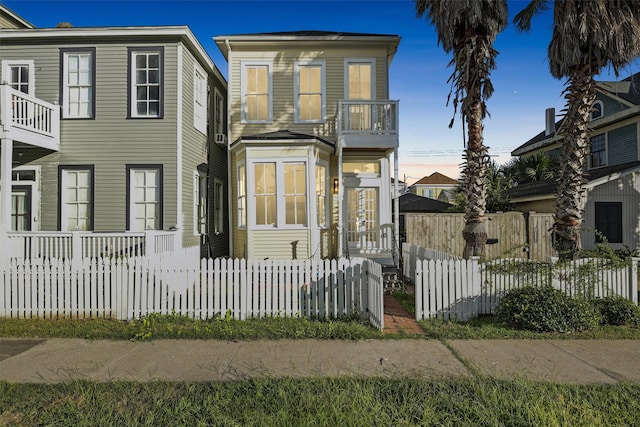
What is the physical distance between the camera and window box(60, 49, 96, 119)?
11836mm

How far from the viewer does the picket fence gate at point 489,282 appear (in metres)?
7.70

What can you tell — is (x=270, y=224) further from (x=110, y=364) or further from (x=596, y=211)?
(x=596, y=211)

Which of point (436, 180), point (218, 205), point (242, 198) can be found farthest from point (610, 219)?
point (436, 180)

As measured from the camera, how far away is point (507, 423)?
3.88 m

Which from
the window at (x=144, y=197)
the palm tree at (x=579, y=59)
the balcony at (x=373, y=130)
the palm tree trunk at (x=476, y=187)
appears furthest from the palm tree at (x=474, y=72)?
the window at (x=144, y=197)

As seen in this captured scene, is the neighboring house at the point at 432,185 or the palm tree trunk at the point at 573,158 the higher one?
the neighboring house at the point at 432,185

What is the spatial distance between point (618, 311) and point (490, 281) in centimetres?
215

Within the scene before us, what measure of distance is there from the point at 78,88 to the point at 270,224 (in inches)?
271

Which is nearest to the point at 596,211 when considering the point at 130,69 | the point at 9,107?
the point at 130,69

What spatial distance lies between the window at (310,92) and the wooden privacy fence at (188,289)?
7.36m

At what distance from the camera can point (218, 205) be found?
1505 cm

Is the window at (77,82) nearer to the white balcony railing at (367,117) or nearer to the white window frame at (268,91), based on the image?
the white window frame at (268,91)

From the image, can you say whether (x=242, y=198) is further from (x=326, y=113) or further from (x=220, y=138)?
(x=326, y=113)

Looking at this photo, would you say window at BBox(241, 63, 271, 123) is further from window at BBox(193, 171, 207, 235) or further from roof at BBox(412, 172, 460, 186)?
roof at BBox(412, 172, 460, 186)
